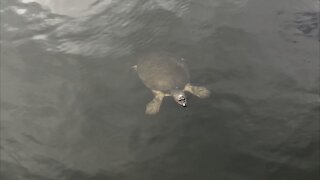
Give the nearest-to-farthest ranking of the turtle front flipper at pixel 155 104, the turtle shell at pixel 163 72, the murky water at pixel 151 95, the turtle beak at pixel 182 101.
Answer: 1. the murky water at pixel 151 95
2. the turtle beak at pixel 182 101
3. the turtle front flipper at pixel 155 104
4. the turtle shell at pixel 163 72

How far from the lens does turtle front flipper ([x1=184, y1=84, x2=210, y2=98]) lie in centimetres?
495

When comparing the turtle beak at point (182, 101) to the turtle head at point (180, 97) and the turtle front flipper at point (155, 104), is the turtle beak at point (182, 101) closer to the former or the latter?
the turtle head at point (180, 97)

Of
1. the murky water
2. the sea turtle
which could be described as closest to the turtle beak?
the sea turtle

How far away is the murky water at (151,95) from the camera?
14.8ft

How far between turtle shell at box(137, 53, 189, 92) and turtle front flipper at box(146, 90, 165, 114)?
3.1 inches

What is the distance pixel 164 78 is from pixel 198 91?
50cm

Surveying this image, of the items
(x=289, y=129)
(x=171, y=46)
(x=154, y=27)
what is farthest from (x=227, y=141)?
(x=154, y=27)

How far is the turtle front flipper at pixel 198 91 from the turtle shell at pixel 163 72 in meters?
0.08

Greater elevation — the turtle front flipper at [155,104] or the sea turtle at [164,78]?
the sea turtle at [164,78]

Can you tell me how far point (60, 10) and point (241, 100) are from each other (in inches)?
135

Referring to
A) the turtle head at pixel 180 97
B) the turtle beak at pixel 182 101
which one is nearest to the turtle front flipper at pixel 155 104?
the turtle head at pixel 180 97

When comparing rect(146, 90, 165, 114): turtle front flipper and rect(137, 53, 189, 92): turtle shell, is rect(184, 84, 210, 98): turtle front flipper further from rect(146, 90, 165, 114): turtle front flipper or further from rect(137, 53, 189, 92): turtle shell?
rect(146, 90, 165, 114): turtle front flipper

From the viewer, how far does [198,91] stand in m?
4.95

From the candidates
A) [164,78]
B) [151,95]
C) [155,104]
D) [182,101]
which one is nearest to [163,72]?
[164,78]
